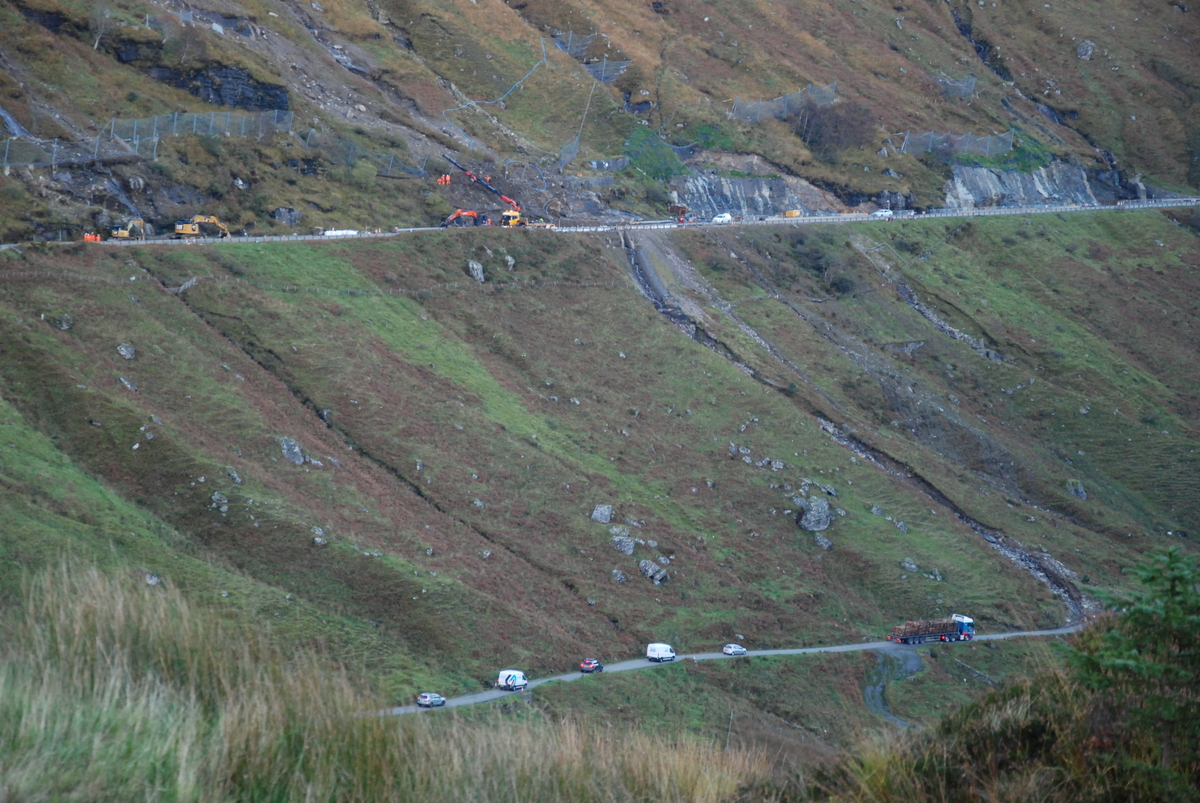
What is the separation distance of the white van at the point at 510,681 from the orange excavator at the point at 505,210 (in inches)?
1548

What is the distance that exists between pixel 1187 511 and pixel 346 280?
Answer: 2147 inches

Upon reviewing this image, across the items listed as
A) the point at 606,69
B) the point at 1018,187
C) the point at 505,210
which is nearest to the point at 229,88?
the point at 505,210

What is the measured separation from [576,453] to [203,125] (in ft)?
105

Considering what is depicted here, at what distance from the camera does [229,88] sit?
6612cm

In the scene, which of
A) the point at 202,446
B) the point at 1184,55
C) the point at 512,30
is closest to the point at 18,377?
the point at 202,446

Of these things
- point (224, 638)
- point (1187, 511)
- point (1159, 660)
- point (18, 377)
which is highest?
point (1159, 660)

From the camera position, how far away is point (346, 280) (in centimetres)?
5103

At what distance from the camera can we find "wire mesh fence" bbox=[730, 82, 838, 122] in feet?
322

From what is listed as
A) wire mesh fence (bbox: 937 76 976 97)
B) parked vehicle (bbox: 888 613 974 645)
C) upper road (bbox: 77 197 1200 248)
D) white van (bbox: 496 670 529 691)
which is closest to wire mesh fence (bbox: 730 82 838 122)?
upper road (bbox: 77 197 1200 248)

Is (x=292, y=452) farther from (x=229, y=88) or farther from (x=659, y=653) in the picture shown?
(x=229, y=88)

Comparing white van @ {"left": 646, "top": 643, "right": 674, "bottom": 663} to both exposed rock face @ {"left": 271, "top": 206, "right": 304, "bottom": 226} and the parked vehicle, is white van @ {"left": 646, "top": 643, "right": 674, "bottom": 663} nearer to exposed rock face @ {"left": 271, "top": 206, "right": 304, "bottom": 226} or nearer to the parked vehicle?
the parked vehicle

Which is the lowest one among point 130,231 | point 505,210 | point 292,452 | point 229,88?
point 505,210

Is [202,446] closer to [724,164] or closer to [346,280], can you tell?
[346,280]

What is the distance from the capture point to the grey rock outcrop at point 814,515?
158ft
